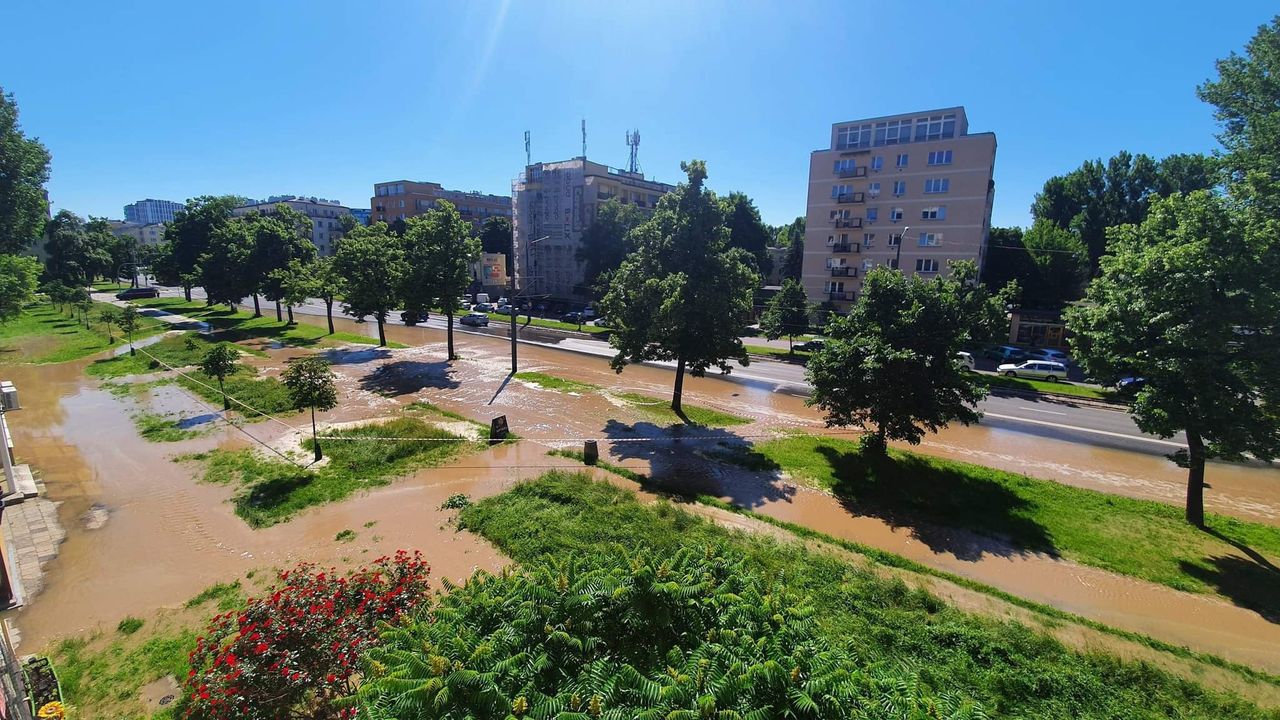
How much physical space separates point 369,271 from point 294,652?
1283 inches

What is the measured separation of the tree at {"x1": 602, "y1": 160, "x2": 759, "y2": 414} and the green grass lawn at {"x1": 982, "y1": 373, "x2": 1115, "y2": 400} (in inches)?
666

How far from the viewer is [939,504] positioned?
48.9ft

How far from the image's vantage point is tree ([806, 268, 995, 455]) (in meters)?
15.6

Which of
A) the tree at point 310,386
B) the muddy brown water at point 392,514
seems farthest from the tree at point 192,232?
the tree at point 310,386

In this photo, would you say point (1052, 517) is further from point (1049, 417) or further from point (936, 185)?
point (936, 185)

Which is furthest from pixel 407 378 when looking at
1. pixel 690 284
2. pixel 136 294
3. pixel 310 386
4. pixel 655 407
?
pixel 136 294

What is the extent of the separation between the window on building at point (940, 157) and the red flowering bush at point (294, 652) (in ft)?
162

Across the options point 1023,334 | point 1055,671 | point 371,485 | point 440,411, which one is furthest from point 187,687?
point 1023,334

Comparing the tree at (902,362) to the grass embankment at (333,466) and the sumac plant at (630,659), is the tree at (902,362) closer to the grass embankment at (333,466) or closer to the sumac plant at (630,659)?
the sumac plant at (630,659)

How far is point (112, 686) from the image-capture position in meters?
7.78

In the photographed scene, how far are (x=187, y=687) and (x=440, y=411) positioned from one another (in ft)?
52.7

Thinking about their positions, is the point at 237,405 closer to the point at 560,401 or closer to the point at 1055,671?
the point at 560,401

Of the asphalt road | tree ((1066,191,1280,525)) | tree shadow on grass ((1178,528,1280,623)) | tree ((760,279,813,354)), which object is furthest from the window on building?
tree shadow on grass ((1178,528,1280,623))

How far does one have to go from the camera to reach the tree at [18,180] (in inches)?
1013
